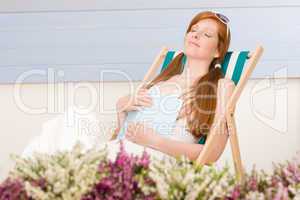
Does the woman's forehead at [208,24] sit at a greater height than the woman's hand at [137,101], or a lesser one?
greater

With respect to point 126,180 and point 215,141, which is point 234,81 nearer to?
point 215,141

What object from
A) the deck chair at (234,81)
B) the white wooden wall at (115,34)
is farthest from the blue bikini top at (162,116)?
the white wooden wall at (115,34)

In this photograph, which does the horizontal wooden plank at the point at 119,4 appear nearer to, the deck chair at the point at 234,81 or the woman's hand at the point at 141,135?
the deck chair at the point at 234,81

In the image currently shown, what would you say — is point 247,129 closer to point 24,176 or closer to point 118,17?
point 118,17

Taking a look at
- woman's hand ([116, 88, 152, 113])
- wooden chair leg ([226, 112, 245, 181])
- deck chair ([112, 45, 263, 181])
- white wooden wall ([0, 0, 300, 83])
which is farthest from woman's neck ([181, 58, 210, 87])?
white wooden wall ([0, 0, 300, 83])

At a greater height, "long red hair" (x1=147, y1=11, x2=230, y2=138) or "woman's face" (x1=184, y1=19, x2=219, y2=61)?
"woman's face" (x1=184, y1=19, x2=219, y2=61)

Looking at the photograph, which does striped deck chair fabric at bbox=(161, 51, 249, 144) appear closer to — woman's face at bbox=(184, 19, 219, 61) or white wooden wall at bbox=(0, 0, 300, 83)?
woman's face at bbox=(184, 19, 219, 61)

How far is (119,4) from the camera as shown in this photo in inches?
144

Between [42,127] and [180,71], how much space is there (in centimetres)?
117

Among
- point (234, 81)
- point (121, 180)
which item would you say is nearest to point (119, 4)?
point (234, 81)

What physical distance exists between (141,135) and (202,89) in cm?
45

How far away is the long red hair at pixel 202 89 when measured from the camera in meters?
2.88

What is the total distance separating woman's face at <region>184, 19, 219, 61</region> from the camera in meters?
3.04

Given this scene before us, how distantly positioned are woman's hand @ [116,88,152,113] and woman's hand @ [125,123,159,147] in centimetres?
14
